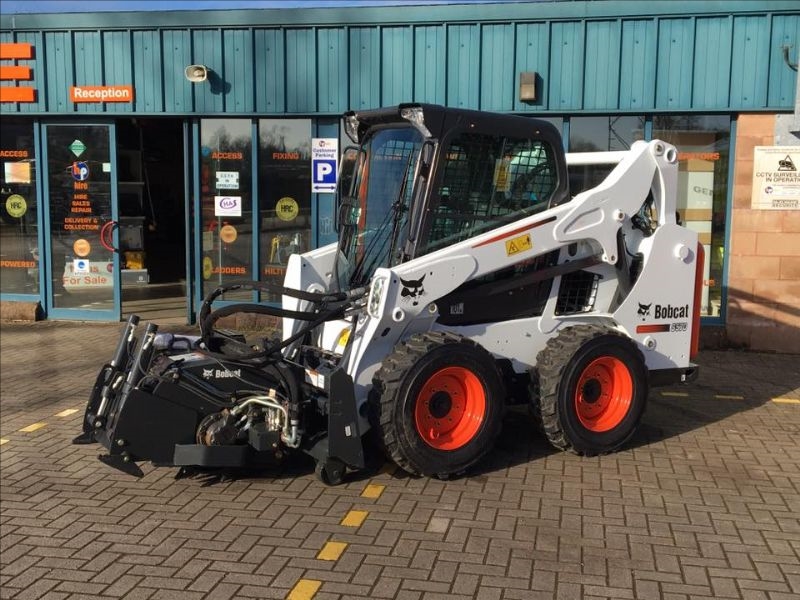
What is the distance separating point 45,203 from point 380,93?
16.3 ft

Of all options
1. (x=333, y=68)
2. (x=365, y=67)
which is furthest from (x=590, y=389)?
(x=333, y=68)

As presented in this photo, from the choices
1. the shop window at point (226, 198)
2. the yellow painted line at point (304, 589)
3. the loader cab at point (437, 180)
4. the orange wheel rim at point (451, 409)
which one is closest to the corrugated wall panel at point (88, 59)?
the shop window at point (226, 198)

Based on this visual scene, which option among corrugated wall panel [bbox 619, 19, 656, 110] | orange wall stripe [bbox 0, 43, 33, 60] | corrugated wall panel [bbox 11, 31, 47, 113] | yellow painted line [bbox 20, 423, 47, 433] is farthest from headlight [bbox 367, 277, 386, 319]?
orange wall stripe [bbox 0, 43, 33, 60]

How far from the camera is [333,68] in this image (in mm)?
10203

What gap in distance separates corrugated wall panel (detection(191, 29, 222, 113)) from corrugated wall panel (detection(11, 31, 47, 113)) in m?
2.19

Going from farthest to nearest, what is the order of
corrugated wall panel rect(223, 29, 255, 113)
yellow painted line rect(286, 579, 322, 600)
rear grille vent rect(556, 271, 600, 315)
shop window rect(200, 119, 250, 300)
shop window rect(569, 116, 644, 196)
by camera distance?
1. shop window rect(200, 119, 250, 300)
2. corrugated wall panel rect(223, 29, 255, 113)
3. shop window rect(569, 116, 644, 196)
4. rear grille vent rect(556, 271, 600, 315)
5. yellow painted line rect(286, 579, 322, 600)

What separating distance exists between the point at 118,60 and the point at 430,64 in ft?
13.6

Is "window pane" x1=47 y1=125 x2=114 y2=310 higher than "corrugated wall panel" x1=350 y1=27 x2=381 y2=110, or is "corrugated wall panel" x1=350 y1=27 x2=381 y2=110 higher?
"corrugated wall panel" x1=350 y1=27 x2=381 y2=110

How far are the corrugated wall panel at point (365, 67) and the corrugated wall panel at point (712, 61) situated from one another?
12.4 feet

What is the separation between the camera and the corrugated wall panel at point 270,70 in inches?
406

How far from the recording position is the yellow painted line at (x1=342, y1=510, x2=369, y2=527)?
15.4 ft

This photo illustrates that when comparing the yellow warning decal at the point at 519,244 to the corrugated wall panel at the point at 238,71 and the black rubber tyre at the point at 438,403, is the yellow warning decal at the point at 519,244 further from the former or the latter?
the corrugated wall panel at the point at 238,71

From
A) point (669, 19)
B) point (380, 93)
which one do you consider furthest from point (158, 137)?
point (669, 19)

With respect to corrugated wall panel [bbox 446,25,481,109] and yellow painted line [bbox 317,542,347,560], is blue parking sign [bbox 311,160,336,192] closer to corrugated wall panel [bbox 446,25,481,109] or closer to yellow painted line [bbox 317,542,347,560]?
corrugated wall panel [bbox 446,25,481,109]
